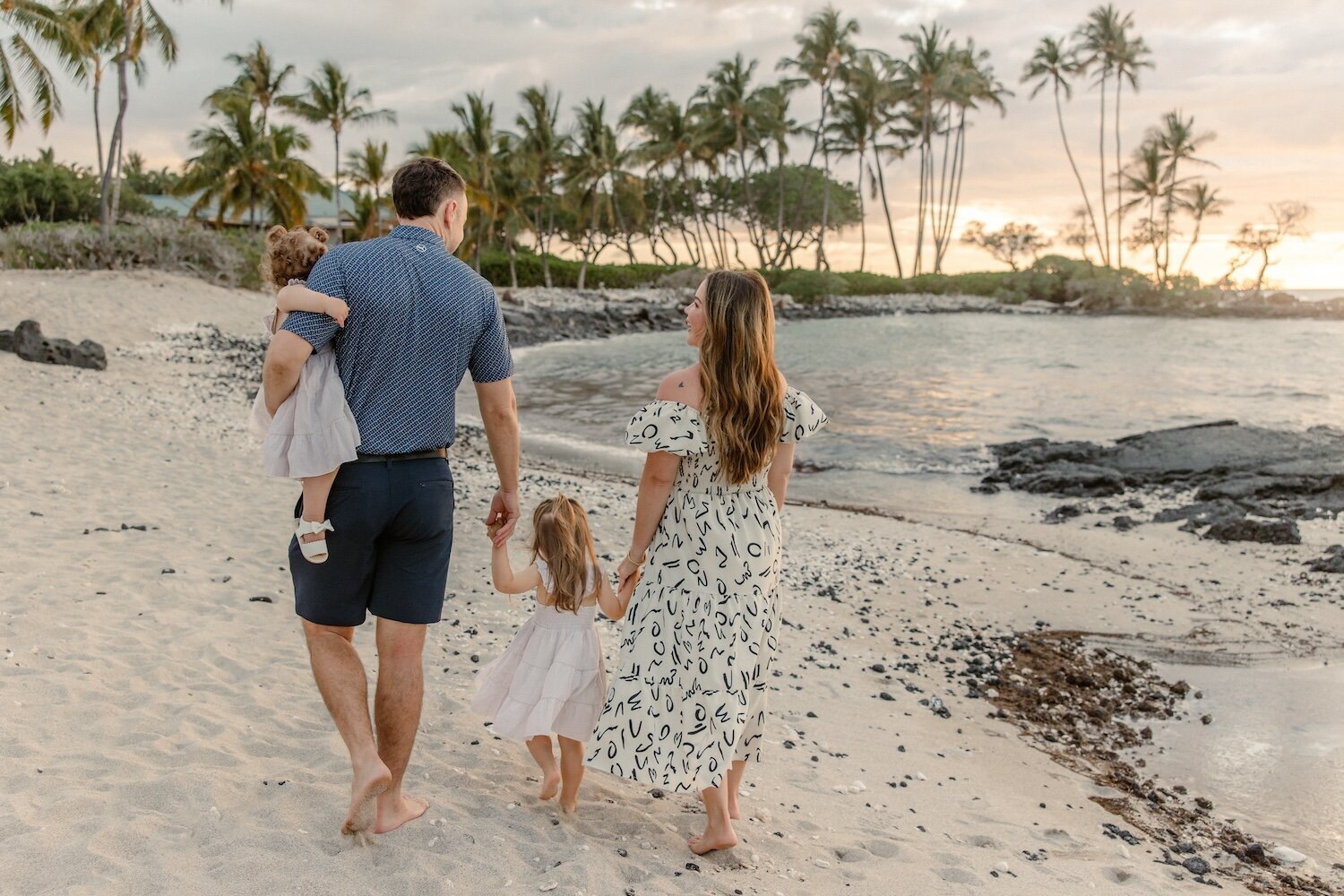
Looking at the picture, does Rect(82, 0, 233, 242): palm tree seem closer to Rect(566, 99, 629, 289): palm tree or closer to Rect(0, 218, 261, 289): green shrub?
Rect(0, 218, 261, 289): green shrub

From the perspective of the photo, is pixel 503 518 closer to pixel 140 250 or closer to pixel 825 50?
pixel 140 250

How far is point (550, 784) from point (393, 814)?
1.92ft

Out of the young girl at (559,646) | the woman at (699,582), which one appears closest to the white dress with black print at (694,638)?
the woman at (699,582)

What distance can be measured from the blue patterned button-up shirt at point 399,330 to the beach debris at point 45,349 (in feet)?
40.6


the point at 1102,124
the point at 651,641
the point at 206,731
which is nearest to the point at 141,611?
the point at 206,731

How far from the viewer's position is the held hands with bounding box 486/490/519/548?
309cm

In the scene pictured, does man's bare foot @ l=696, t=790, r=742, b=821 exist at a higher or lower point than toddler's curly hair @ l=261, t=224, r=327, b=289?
lower

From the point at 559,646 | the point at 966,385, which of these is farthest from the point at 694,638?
the point at 966,385

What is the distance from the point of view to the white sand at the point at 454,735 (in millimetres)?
2939

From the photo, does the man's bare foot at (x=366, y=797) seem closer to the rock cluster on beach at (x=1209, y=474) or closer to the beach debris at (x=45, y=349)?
the rock cluster on beach at (x=1209, y=474)

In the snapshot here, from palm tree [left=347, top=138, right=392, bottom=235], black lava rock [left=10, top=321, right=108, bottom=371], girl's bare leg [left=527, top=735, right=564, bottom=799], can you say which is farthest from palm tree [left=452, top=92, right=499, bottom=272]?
girl's bare leg [left=527, top=735, right=564, bottom=799]

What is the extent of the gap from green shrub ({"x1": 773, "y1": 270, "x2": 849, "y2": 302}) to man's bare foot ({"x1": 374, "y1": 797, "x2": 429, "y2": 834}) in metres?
56.9

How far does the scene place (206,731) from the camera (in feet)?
12.2

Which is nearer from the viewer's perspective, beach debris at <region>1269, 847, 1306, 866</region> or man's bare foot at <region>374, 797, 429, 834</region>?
man's bare foot at <region>374, 797, 429, 834</region>
